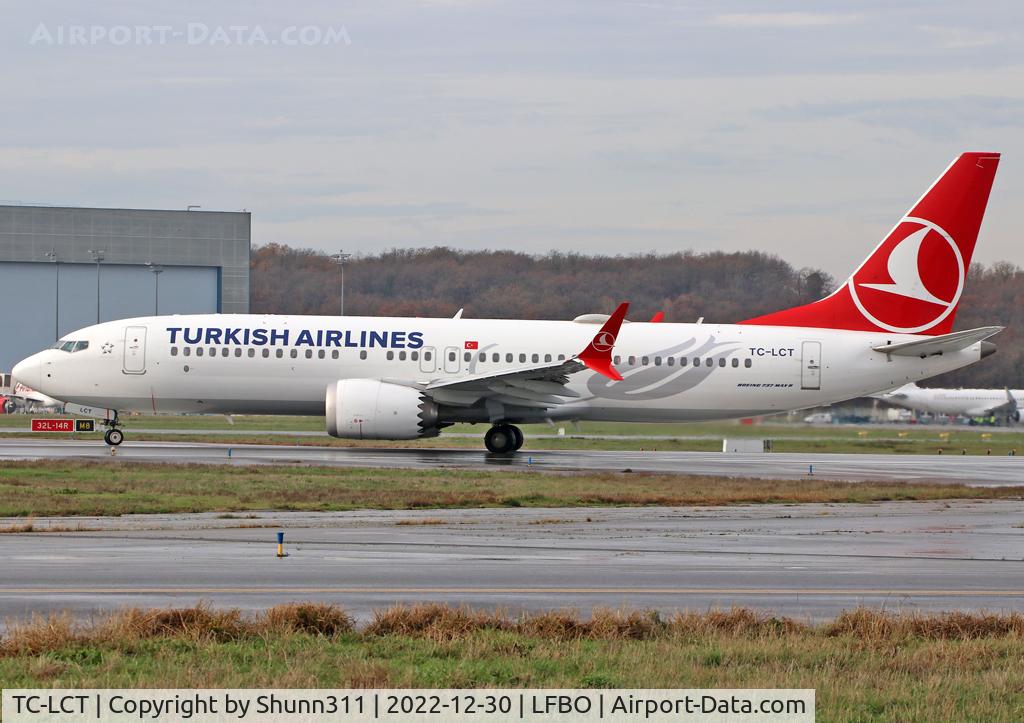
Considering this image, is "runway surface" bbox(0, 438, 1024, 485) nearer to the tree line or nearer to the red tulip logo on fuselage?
the red tulip logo on fuselage

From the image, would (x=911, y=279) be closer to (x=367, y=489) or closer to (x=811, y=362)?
(x=811, y=362)

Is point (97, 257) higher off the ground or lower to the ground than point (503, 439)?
higher

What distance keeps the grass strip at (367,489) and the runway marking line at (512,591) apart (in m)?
8.16

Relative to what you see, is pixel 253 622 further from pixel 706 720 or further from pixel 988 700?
pixel 988 700

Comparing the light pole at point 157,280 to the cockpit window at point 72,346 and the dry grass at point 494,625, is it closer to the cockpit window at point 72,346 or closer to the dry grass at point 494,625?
the cockpit window at point 72,346

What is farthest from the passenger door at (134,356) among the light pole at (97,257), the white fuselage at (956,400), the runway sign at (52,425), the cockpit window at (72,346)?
the white fuselage at (956,400)

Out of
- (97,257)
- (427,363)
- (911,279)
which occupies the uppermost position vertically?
(97,257)

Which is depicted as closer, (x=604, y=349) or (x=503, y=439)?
A: (x=604, y=349)

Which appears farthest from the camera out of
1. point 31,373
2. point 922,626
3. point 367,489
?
point 31,373

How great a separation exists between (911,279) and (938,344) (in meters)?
2.46

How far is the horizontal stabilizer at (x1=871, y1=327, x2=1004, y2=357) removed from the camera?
35.9m

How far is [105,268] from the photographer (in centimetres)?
9406

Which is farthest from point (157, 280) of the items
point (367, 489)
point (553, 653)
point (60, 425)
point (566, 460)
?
point (553, 653)

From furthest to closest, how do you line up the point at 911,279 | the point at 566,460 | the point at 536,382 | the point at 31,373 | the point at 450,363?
the point at 911,279 < the point at 31,373 < the point at 450,363 < the point at 536,382 < the point at 566,460
